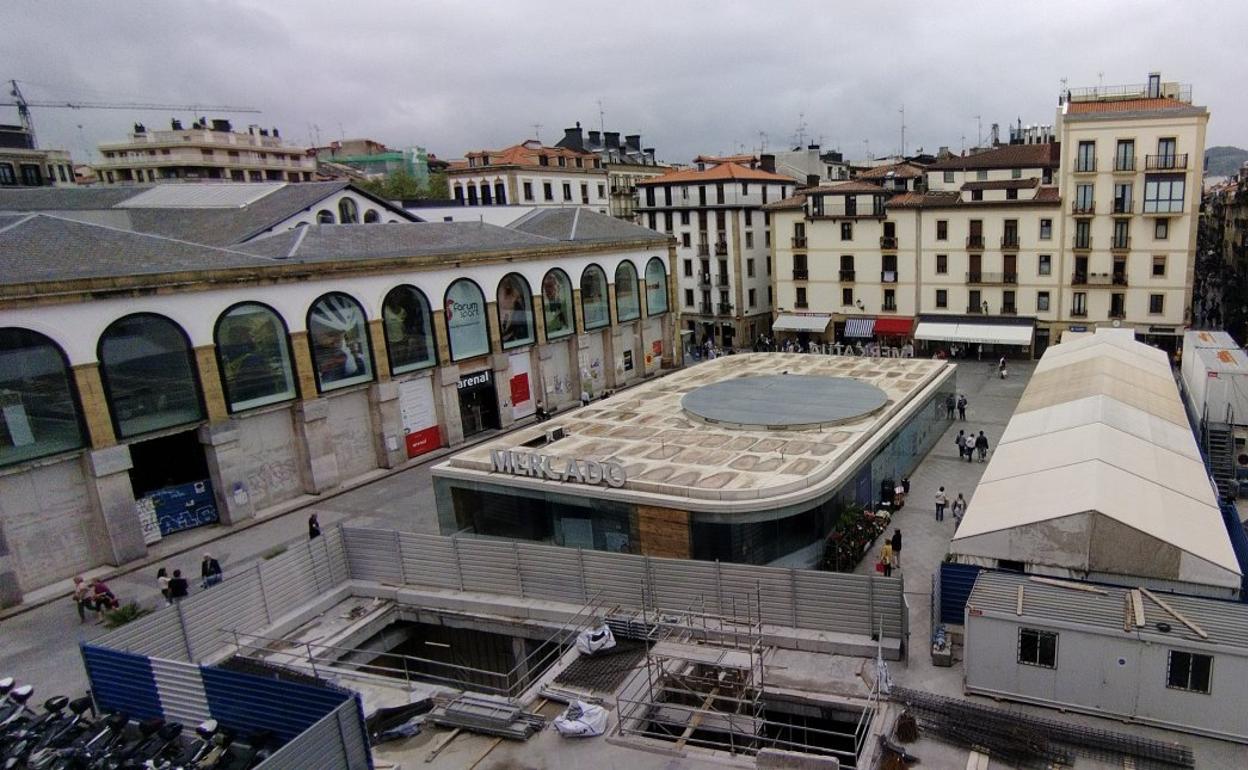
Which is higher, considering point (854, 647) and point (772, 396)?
point (772, 396)

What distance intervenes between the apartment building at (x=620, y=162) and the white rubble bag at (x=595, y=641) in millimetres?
66634

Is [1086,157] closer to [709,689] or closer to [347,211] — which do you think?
[347,211]

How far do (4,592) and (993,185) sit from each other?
199ft

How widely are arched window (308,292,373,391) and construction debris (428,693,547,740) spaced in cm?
2176

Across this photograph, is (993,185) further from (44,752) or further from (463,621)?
(44,752)

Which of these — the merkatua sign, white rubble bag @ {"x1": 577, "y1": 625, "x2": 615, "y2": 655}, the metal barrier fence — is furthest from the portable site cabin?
the merkatua sign

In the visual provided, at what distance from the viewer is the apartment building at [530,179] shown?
73.6 metres

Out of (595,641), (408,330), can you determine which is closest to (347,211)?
(408,330)

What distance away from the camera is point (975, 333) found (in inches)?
2244

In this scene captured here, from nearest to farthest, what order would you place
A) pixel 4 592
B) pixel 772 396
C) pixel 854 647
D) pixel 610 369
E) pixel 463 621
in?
pixel 854 647 → pixel 463 621 → pixel 4 592 → pixel 772 396 → pixel 610 369

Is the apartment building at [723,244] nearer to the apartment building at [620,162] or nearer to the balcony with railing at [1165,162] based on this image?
the apartment building at [620,162]

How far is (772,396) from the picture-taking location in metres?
34.4

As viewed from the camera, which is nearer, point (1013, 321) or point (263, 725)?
point (263, 725)

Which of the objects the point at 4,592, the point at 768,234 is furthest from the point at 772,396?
the point at 768,234
